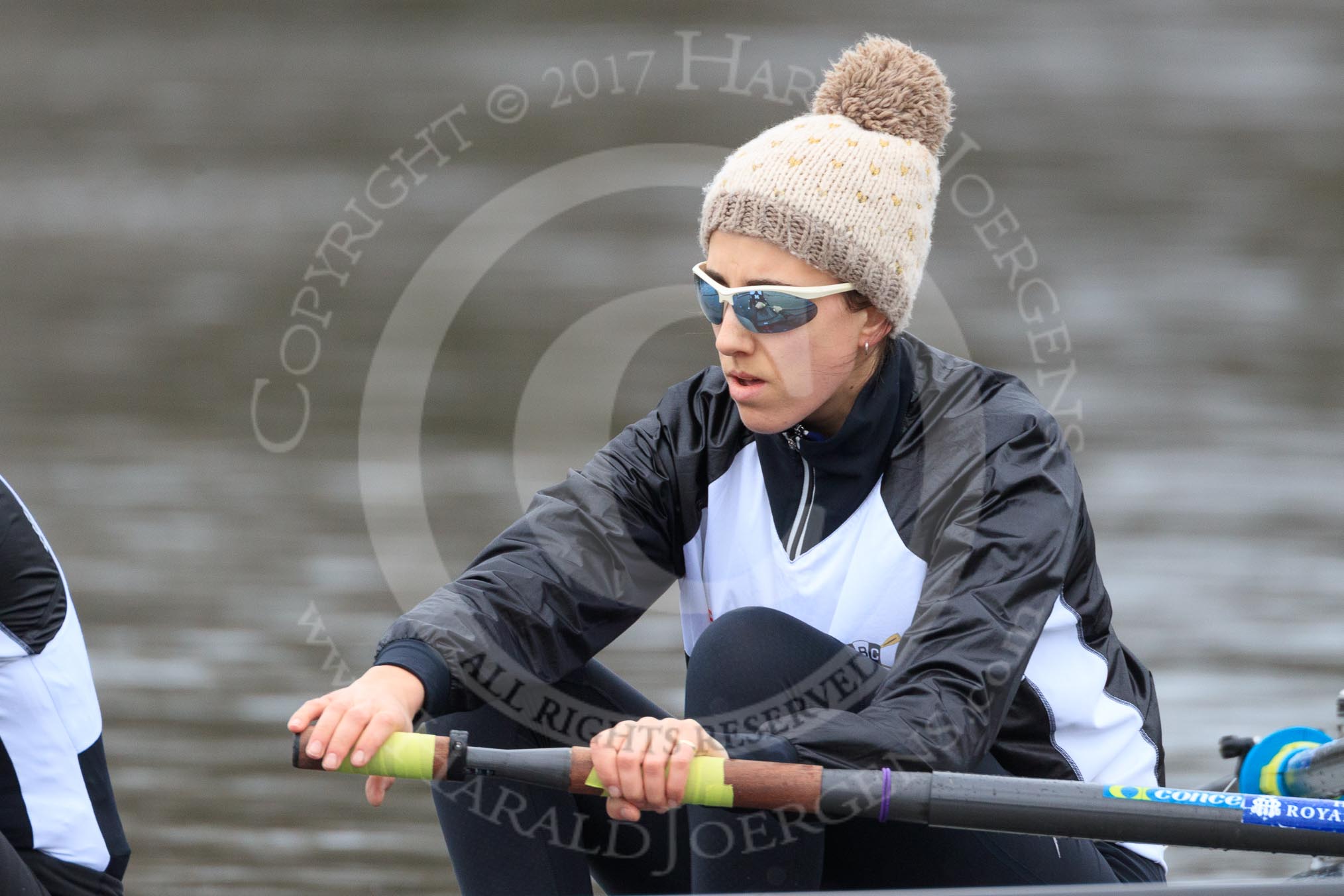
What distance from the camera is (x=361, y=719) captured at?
1016 mm

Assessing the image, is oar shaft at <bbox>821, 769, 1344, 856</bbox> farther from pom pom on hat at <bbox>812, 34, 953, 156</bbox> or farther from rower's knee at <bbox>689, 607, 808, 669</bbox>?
pom pom on hat at <bbox>812, 34, 953, 156</bbox>

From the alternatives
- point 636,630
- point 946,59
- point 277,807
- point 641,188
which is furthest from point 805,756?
point 946,59

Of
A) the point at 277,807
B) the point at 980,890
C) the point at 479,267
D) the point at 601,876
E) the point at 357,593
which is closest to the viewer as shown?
the point at 980,890

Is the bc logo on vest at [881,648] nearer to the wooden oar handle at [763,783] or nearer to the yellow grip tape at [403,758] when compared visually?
the wooden oar handle at [763,783]

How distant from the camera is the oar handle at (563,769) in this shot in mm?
960

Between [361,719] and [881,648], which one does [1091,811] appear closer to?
[881,648]

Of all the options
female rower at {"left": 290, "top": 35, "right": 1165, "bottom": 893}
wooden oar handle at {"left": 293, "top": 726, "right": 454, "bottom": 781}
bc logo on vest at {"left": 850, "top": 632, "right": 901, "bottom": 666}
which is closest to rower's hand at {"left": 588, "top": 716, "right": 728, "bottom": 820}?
female rower at {"left": 290, "top": 35, "right": 1165, "bottom": 893}

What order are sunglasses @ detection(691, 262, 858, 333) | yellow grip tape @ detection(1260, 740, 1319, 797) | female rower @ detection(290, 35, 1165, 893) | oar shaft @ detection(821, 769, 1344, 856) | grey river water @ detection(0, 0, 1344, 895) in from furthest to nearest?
grey river water @ detection(0, 0, 1344, 895) < yellow grip tape @ detection(1260, 740, 1319, 797) < sunglasses @ detection(691, 262, 858, 333) < female rower @ detection(290, 35, 1165, 893) < oar shaft @ detection(821, 769, 1344, 856)

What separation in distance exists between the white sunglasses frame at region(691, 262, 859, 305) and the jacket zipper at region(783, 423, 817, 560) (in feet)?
0.43

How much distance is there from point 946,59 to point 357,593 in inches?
55.8

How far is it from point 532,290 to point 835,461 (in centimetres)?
134

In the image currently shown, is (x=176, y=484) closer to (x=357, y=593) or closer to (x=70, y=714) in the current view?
(x=357, y=593)

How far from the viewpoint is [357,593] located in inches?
92.9

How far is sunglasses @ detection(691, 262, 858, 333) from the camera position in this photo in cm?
118
